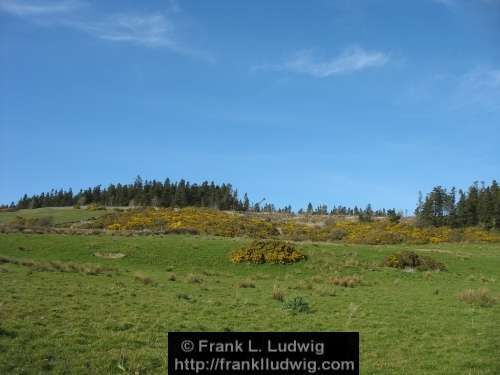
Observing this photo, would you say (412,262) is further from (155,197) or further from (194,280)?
(155,197)

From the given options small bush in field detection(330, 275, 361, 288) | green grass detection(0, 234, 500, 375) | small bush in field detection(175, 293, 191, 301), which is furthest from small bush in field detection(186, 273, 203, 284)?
small bush in field detection(330, 275, 361, 288)

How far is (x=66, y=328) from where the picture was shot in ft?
43.5

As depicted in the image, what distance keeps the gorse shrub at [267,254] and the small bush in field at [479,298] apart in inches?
690

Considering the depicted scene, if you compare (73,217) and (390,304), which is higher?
(73,217)

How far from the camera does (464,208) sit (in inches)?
4252

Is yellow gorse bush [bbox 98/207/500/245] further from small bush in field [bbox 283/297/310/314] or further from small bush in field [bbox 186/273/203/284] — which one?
small bush in field [bbox 283/297/310/314]

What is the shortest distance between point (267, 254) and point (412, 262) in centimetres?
1129

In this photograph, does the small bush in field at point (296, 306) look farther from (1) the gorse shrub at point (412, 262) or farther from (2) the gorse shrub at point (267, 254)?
(1) the gorse shrub at point (412, 262)

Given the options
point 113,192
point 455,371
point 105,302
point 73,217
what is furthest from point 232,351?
point 113,192

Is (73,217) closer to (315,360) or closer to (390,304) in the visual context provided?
(390,304)

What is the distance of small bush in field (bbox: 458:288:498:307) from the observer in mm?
20500

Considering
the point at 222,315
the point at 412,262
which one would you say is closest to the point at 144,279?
the point at 222,315

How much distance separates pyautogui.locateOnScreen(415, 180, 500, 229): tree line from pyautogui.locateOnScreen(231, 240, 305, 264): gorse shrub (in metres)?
73.5

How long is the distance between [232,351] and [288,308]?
7.42m
